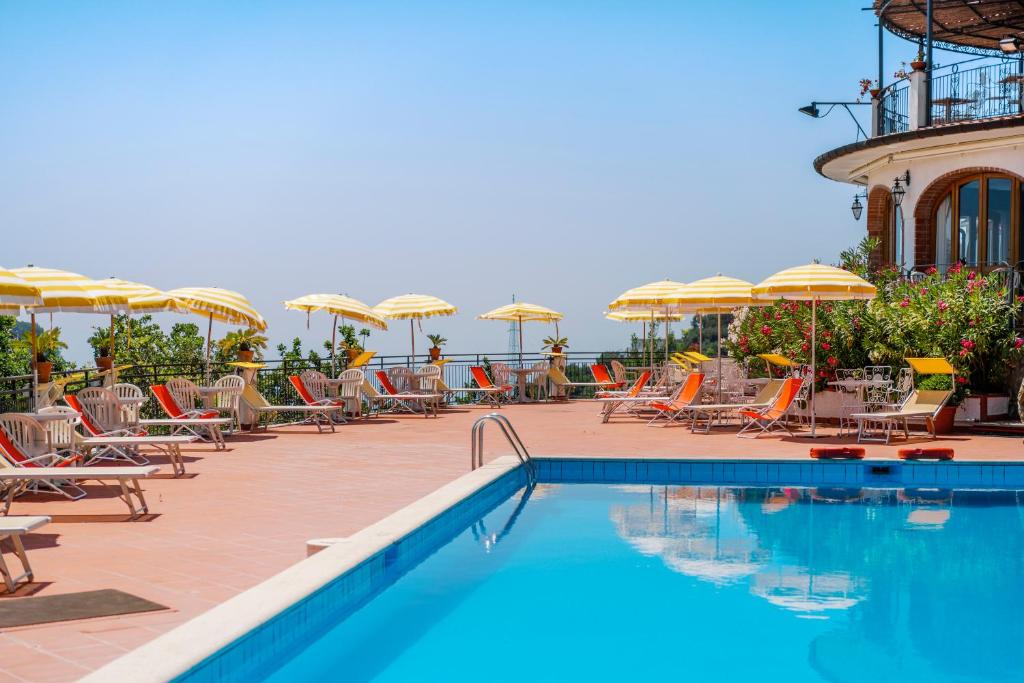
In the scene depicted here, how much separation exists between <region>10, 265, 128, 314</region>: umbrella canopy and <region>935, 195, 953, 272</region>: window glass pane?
1428 centimetres

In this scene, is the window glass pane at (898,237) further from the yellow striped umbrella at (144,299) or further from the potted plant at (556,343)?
A: the yellow striped umbrella at (144,299)

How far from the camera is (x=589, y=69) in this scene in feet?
86.9

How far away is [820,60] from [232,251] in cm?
2532

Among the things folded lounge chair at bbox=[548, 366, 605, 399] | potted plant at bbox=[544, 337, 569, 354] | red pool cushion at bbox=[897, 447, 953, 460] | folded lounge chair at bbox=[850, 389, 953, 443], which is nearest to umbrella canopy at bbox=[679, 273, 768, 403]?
folded lounge chair at bbox=[850, 389, 953, 443]

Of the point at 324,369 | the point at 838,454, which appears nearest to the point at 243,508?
the point at 838,454

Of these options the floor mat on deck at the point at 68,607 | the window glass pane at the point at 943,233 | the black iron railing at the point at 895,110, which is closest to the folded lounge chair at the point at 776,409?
the window glass pane at the point at 943,233

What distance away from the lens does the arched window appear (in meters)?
17.9

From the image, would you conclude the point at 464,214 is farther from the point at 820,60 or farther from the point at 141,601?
the point at 141,601

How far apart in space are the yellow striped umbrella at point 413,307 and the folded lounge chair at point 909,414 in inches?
379

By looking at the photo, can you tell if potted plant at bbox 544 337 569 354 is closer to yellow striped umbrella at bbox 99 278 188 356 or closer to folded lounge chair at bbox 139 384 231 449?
folded lounge chair at bbox 139 384 231 449

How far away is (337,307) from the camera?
18.1 meters

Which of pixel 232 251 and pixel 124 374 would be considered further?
pixel 232 251

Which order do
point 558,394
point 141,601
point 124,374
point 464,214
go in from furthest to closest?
1. point 464,214
2. point 558,394
3. point 124,374
4. point 141,601

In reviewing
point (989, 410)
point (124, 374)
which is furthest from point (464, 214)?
point (989, 410)
